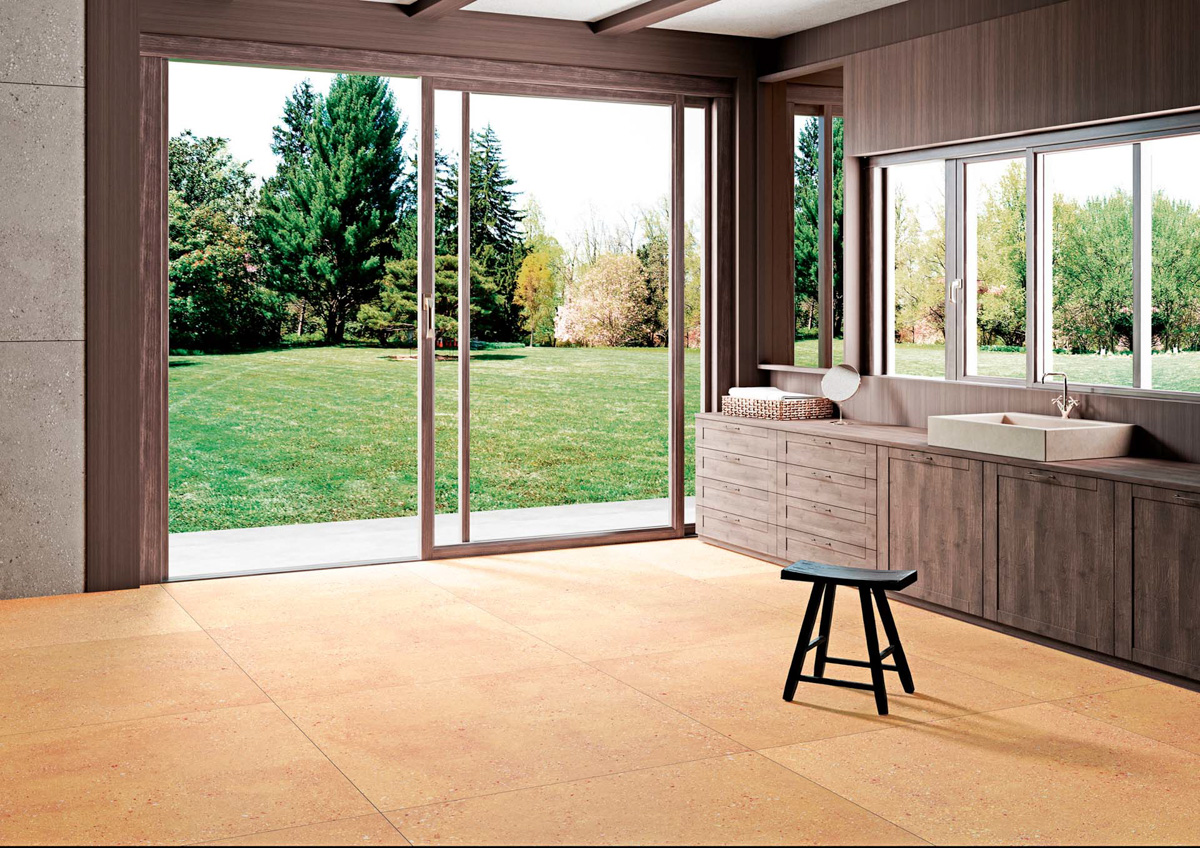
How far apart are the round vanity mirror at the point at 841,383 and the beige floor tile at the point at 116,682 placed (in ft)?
11.6

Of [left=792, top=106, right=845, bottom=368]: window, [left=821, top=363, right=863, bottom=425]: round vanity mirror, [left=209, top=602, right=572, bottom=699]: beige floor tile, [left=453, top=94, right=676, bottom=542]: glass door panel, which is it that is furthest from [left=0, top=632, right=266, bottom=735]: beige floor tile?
[left=453, top=94, right=676, bottom=542]: glass door panel

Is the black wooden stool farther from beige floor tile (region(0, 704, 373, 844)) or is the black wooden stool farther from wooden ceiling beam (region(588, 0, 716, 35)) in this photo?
wooden ceiling beam (region(588, 0, 716, 35))

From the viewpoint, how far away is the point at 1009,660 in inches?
186

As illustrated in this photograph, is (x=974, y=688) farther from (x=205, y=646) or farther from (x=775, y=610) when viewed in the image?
(x=205, y=646)

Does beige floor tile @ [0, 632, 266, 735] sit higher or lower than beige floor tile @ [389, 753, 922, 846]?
higher

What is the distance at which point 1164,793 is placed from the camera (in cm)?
338

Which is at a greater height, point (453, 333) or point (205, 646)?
point (453, 333)

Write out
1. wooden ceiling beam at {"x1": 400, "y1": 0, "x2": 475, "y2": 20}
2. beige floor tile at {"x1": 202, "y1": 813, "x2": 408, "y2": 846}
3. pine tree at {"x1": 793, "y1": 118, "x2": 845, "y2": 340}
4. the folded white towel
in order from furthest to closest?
pine tree at {"x1": 793, "y1": 118, "x2": 845, "y2": 340}
the folded white towel
wooden ceiling beam at {"x1": 400, "y1": 0, "x2": 475, "y2": 20}
beige floor tile at {"x1": 202, "y1": 813, "x2": 408, "y2": 846}

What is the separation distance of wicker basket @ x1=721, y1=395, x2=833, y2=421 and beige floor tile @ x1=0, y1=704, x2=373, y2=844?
3.57 metres

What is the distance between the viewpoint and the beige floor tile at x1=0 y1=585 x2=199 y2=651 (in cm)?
512

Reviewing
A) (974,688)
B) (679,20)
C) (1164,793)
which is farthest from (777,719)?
(679,20)

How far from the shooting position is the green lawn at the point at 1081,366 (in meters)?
5.08

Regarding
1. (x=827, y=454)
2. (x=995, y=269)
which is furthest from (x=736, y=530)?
(x=995, y=269)

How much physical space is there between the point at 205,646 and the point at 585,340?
7.46 m
